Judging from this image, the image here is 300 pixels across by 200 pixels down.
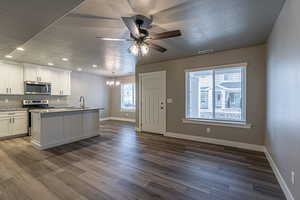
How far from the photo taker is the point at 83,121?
4.44 metres

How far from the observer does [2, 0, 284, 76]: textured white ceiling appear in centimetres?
192

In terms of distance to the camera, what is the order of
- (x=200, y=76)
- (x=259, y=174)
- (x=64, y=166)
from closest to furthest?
(x=259, y=174) → (x=64, y=166) → (x=200, y=76)

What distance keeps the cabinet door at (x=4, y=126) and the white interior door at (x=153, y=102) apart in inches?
165

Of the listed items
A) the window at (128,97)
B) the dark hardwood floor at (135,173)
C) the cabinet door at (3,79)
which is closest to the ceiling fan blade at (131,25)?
the dark hardwood floor at (135,173)

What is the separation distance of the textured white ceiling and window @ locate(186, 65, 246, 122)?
0.74 meters

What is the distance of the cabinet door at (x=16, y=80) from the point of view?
181 inches

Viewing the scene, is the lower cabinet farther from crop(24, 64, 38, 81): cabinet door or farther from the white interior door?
the white interior door

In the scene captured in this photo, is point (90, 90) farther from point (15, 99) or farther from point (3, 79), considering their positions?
point (3, 79)

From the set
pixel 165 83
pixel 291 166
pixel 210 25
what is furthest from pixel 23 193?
pixel 165 83

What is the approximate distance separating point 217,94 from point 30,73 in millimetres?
6253

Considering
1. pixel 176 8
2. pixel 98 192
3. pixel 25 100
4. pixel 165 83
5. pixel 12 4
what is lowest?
pixel 98 192

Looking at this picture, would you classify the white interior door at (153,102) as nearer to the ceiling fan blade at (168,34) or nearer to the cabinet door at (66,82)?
the ceiling fan blade at (168,34)

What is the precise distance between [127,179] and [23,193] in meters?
1.38

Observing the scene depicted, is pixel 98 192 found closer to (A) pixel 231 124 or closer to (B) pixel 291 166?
(B) pixel 291 166
